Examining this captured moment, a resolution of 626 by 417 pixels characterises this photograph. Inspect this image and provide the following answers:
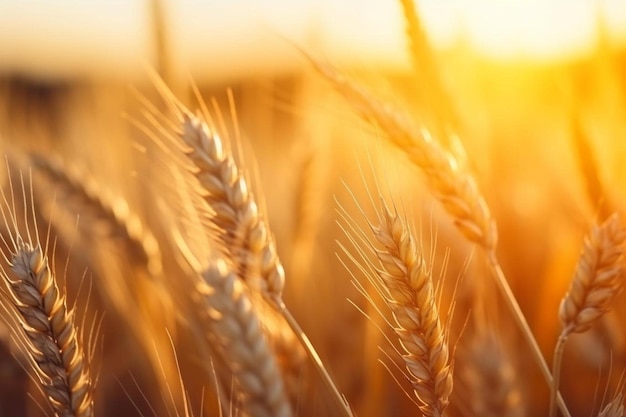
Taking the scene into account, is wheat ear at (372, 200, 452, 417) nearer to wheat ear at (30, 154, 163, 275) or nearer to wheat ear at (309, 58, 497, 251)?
wheat ear at (309, 58, 497, 251)

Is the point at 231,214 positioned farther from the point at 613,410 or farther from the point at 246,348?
the point at 613,410

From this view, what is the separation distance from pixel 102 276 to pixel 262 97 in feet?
2.17

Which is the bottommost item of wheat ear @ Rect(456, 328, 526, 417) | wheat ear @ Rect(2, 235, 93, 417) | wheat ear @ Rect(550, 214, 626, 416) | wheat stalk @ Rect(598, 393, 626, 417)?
wheat stalk @ Rect(598, 393, 626, 417)

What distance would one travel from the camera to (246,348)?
66 cm

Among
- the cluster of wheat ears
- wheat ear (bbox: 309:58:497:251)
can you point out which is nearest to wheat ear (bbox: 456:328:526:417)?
the cluster of wheat ears

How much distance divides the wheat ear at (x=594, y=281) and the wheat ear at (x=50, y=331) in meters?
0.47

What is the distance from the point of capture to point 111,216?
3.47 feet

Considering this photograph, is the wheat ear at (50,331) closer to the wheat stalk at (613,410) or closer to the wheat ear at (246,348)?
the wheat ear at (246,348)

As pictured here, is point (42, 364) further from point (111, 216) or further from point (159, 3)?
point (159, 3)

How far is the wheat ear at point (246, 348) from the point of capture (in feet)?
2.15

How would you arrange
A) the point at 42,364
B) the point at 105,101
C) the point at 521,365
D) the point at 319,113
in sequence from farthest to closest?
the point at 105,101, the point at 319,113, the point at 521,365, the point at 42,364

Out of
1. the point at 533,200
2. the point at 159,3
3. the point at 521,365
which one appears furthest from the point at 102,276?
the point at 533,200

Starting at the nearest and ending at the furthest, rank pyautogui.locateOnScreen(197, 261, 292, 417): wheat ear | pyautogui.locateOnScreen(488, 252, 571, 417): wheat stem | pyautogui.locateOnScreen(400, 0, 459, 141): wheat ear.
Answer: pyautogui.locateOnScreen(197, 261, 292, 417): wheat ear → pyautogui.locateOnScreen(488, 252, 571, 417): wheat stem → pyautogui.locateOnScreen(400, 0, 459, 141): wheat ear

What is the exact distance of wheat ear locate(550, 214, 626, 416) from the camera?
719 mm
